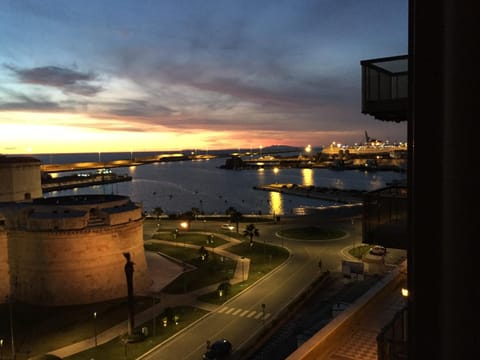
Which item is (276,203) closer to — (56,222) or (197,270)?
(197,270)

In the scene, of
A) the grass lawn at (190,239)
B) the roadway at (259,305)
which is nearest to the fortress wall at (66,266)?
the roadway at (259,305)

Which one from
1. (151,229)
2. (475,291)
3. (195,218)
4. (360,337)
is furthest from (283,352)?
(195,218)

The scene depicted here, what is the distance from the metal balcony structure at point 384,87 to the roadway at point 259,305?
20.1m

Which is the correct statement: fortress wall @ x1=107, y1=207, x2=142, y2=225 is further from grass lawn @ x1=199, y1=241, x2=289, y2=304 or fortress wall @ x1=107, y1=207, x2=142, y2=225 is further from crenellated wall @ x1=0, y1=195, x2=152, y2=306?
grass lawn @ x1=199, y1=241, x2=289, y2=304

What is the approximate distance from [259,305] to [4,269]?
23658 millimetres

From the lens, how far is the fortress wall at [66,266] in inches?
1378

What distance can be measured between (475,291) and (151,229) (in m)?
64.6

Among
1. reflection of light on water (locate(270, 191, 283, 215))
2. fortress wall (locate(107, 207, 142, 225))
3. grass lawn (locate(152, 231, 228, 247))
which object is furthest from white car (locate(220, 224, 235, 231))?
reflection of light on water (locate(270, 191, 283, 215))

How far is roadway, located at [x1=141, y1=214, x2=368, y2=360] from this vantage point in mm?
26944

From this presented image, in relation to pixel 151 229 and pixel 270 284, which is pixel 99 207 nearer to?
pixel 270 284

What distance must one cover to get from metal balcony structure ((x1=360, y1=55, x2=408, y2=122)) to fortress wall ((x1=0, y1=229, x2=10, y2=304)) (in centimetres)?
3695

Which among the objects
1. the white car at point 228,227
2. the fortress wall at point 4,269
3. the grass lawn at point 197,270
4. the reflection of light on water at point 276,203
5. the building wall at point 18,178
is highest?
the building wall at point 18,178

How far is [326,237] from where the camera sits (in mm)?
56500

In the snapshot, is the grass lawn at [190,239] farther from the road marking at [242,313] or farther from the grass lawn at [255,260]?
the road marking at [242,313]
